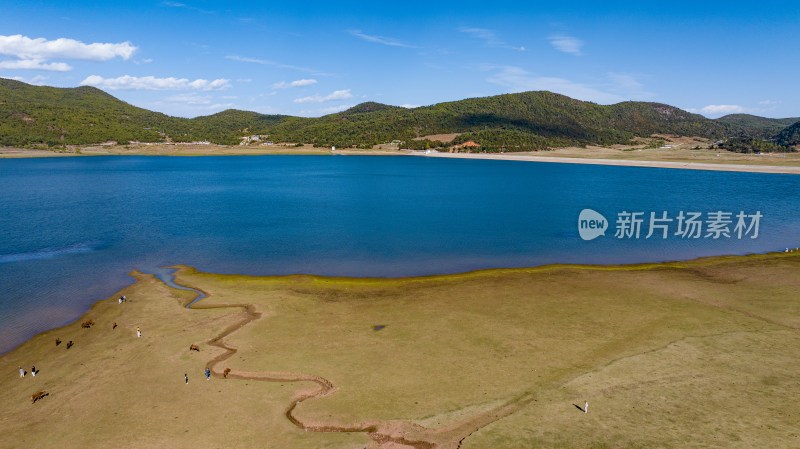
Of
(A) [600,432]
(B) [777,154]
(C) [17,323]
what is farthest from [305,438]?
(B) [777,154]

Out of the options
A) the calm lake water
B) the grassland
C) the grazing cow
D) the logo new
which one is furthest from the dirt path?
the logo new

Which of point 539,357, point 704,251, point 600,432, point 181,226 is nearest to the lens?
point 600,432

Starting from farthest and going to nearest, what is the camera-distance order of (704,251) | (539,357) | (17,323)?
(704,251)
(17,323)
(539,357)

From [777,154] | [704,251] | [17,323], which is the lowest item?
[17,323]

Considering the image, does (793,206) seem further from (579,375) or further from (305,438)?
(305,438)

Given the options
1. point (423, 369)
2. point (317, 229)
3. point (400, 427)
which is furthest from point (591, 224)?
point (400, 427)

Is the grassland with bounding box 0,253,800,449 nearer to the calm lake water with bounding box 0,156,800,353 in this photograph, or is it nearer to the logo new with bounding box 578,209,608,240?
the calm lake water with bounding box 0,156,800,353

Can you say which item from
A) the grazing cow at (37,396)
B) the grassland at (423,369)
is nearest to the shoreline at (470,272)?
the grassland at (423,369)

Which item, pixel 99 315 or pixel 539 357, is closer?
pixel 539 357
